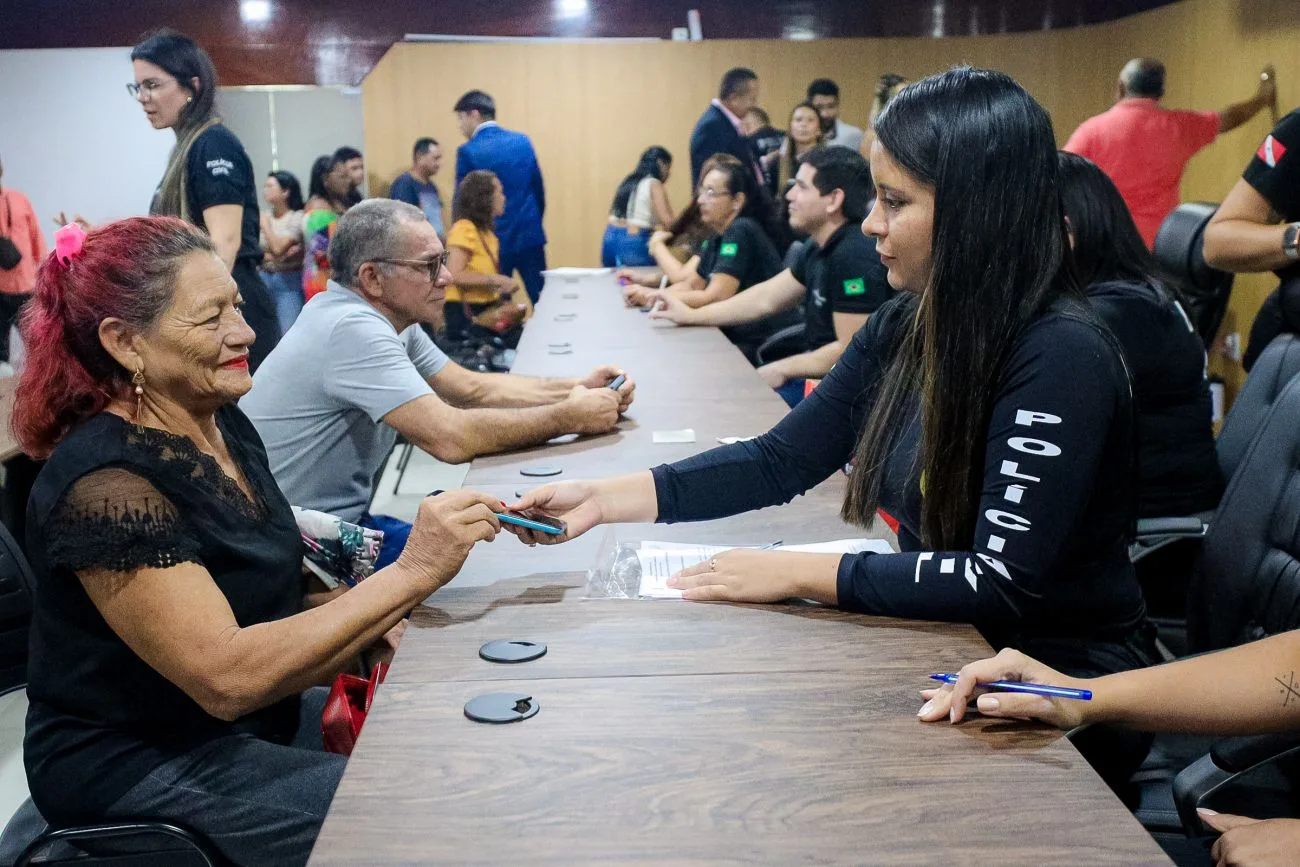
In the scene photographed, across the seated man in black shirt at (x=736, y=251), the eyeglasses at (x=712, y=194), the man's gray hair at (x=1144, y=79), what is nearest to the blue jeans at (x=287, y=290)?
the seated man in black shirt at (x=736, y=251)

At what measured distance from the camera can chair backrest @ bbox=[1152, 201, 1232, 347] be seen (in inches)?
142

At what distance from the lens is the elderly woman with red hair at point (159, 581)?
1408mm

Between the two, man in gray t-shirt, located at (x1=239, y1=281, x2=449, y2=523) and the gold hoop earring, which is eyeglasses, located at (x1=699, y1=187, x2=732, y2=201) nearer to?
man in gray t-shirt, located at (x1=239, y1=281, x2=449, y2=523)

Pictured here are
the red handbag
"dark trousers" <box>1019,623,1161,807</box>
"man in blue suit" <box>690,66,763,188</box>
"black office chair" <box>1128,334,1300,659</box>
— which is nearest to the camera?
"dark trousers" <box>1019,623,1161,807</box>

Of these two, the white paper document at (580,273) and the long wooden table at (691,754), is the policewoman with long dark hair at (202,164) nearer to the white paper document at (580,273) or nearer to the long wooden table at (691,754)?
the long wooden table at (691,754)

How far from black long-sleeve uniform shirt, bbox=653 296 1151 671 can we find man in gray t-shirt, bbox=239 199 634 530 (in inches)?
40.3

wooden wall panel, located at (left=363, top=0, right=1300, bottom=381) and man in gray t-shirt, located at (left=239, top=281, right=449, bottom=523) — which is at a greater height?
wooden wall panel, located at (left=363, top=0, right=1300, bottom=381)

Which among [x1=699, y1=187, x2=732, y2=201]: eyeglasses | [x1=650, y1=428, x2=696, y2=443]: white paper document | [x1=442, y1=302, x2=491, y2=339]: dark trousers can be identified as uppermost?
[x1=699, y1=187, x2=732, y2=201]: eyeglasses

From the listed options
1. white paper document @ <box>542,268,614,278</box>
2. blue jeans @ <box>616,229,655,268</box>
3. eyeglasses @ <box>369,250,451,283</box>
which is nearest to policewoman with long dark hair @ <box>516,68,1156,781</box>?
eyeglasses @ <box>369,250,451,283</box>

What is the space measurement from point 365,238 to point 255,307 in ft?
3.50

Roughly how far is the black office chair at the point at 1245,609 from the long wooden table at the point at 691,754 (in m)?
0.35

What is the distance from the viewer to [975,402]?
148 cm

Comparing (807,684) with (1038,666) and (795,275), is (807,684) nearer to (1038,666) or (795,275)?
(1038,666)

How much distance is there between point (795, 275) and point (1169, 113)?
2.09m
